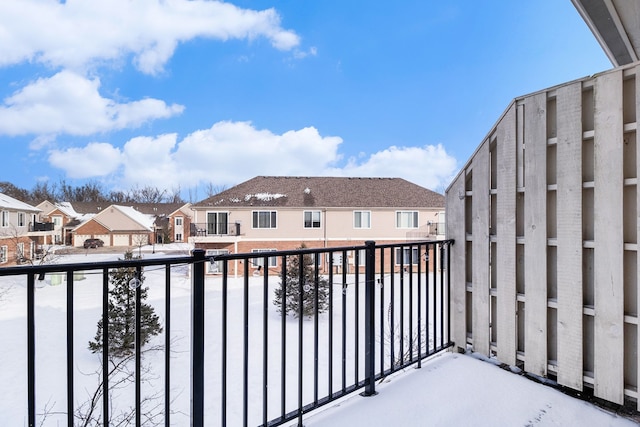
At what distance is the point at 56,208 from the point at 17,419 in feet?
102

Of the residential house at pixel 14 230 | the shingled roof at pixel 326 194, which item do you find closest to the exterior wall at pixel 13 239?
the residential house at pixel 14 230

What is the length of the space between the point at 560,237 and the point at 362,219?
14118 mm

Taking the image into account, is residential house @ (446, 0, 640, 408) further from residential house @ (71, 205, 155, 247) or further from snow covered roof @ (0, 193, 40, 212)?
residential house @ (71, 205, 155, 247)

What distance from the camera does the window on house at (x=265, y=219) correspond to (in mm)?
15273

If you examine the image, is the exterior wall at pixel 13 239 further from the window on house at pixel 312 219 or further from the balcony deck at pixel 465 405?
the balcony deck at pixel 465 405

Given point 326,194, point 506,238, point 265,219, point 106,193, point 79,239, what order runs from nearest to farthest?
point 506,238 < point 265,219 < point 326,194 < point 79,239 < point 106,193

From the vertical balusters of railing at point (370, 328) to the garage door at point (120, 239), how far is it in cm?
2821

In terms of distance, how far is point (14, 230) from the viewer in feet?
52.1

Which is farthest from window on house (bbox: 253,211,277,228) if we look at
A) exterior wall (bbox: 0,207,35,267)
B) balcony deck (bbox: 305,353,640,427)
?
balcony deck (bbox: 305,353,640,427)

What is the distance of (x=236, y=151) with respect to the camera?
27.3m

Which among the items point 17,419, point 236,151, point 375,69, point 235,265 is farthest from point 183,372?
point 236,151

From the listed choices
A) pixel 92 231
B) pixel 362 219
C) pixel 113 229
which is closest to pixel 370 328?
pixel 362 219

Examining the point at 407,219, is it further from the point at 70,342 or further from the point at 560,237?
the point at 70,342

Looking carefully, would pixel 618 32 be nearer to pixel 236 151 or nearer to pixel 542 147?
pixel 542 147
